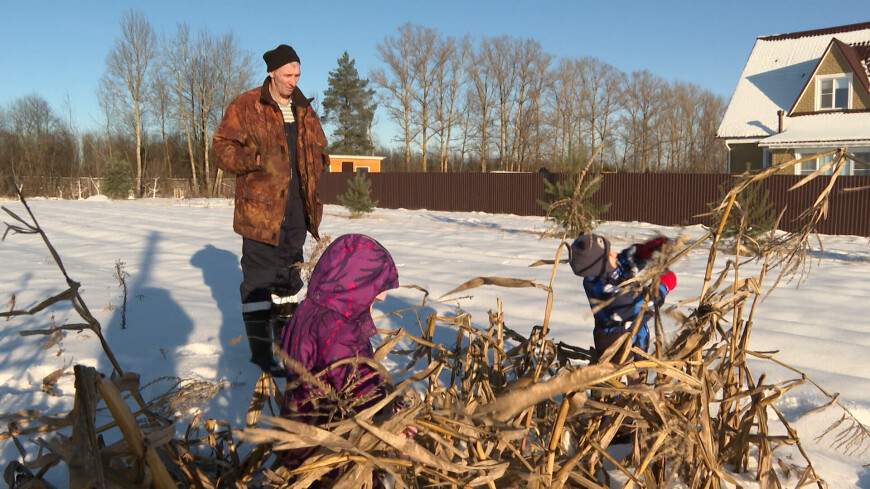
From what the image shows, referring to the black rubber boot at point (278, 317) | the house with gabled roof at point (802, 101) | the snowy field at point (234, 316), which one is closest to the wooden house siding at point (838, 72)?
the house with gabled roof at point (802, 101)

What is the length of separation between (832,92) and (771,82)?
3349 millimetres

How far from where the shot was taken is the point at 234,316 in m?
4.17

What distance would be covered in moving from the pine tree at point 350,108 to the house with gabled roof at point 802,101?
29990 millimetres

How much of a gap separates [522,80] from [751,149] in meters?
23.2

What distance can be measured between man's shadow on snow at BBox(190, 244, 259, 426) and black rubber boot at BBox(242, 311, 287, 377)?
8 cm

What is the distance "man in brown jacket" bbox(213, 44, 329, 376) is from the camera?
124 inches

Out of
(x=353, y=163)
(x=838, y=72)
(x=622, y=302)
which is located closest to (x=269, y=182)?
(x=622, y=302)

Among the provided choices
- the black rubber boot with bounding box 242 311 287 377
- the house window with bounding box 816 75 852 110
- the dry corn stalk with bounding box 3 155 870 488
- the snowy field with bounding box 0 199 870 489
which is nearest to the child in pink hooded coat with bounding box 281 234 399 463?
the dry corn stalk with bounding box 3 155 870 488

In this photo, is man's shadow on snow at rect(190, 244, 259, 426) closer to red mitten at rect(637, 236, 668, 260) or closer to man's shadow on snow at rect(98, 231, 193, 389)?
man's shadow on snow at rect(98, 231, 193, 389)

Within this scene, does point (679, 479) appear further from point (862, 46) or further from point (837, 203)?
point (862, 46)

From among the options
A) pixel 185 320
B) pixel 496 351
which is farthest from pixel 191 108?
pixel 496 351

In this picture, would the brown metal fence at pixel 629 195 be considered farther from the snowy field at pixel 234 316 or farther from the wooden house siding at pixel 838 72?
the wooden house siding at pixel 838 72

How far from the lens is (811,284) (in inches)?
245

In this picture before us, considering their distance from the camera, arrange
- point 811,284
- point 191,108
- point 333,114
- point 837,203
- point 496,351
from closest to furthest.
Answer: point 496,351, point 811,284, point 837,203, point 191,108, point 333,114
